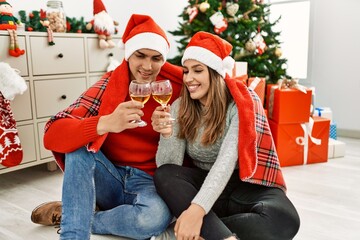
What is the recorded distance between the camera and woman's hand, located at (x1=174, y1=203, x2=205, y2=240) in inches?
48.4

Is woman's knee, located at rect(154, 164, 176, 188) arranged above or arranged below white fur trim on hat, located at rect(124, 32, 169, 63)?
below

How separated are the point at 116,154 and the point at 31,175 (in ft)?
4.17

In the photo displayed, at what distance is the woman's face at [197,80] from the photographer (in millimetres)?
1473

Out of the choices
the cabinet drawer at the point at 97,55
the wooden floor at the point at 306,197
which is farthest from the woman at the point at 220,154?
the cabinet drawer at the point at 97,55

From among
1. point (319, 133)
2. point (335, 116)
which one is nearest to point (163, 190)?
point (319, 133)

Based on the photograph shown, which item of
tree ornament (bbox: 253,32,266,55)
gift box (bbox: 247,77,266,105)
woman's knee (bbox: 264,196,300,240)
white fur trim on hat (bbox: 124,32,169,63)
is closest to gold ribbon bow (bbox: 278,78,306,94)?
gift box (bbox: 247,77,266,105)

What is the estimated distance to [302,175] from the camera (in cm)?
248

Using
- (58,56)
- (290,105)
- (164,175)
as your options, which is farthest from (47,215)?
(290,105)

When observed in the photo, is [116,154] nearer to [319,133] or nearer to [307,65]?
[319,133]

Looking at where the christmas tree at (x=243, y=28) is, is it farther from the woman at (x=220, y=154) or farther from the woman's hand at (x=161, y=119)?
the woman's hand at (x=161, y=119)

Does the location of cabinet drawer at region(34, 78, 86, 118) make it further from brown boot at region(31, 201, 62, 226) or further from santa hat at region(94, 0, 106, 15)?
brown boot at region(31, 201, 62, 226)

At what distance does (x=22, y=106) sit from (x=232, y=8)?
6.18 feet

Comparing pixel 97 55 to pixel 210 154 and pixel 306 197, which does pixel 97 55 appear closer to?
pixel 210 154

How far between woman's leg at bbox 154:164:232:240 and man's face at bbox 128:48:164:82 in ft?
1.34
